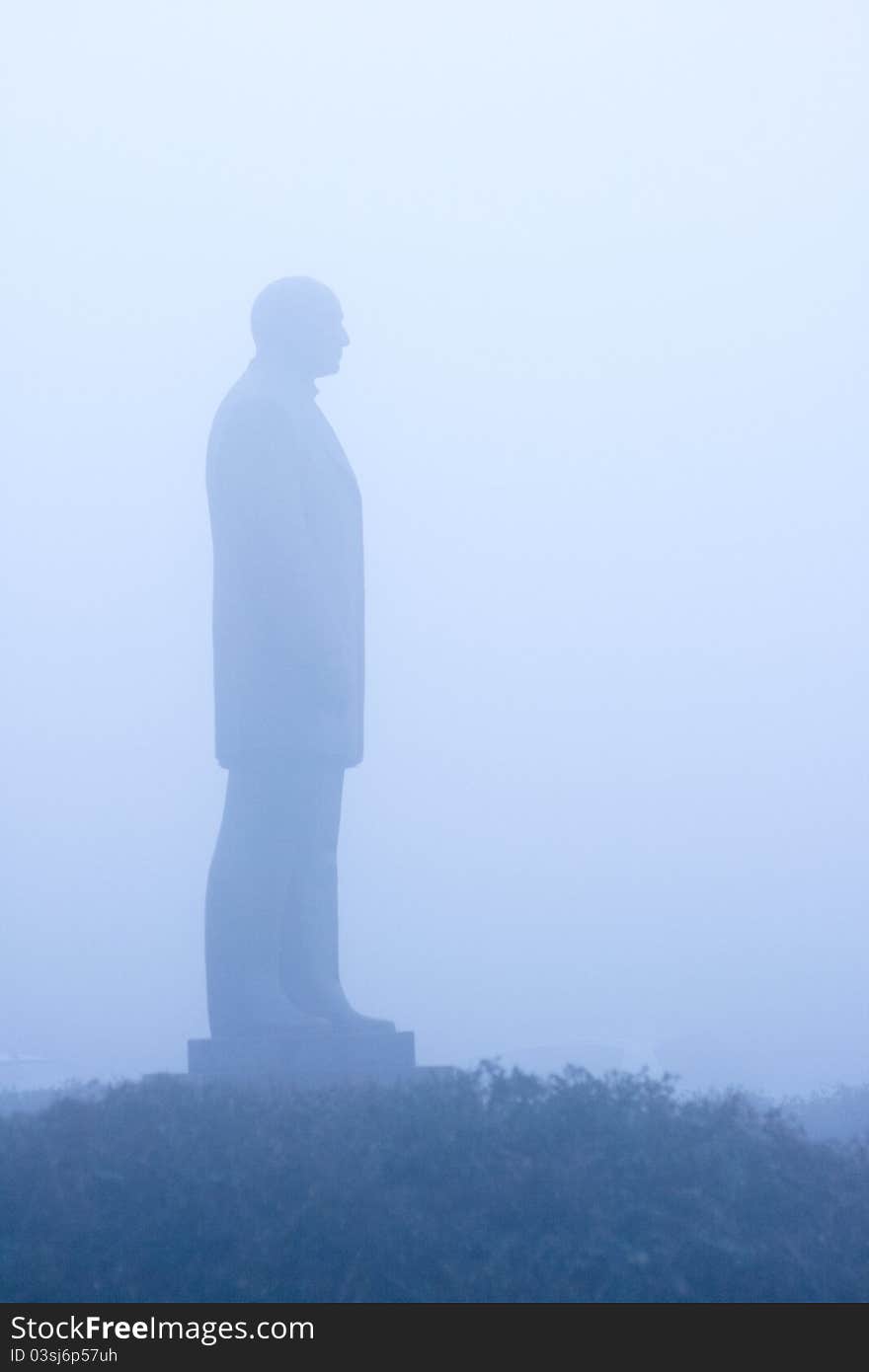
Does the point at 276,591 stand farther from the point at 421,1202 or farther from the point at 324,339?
the point at 421,1202

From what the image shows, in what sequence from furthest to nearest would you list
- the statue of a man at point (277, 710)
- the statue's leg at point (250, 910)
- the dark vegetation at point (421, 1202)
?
the statue of a man at point (277, 710) < the statue's leg at point (250, 910) < the dark vegetation at point (421, 1202)

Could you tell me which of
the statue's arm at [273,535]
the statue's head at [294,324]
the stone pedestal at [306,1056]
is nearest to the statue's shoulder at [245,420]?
the statue's arm at [273,535]

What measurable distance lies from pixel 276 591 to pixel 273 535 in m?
0.30

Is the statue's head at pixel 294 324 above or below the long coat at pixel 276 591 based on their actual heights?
above

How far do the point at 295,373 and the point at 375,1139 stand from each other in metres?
4.61

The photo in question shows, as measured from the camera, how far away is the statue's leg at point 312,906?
33.5 ft

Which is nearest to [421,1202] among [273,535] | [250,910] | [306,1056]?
[306,1056]

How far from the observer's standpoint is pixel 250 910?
9977mm

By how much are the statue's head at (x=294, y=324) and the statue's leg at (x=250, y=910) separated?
2.38 meters

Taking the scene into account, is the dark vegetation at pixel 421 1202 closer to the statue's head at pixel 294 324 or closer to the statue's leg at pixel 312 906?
the statue's leg at pixel 312 906

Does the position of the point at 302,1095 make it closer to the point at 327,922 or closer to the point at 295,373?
the point at 327,922

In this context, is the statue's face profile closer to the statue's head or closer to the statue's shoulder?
the statue's head
